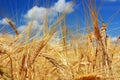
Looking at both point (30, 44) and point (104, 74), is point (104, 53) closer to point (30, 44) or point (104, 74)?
point (104, 74)

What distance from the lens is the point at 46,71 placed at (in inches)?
99.8

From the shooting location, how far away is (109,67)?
8.40 feet

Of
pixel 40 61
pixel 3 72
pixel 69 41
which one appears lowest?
pixel 3 72

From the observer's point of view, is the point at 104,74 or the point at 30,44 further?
the point at 104,74

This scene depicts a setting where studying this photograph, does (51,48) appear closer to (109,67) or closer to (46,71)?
(46,71)

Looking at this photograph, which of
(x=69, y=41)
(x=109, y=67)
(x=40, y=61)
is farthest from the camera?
(x=69, y=41)

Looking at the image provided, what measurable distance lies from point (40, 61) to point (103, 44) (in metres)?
0.55

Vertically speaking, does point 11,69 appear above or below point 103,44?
below

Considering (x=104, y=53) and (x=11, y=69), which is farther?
(x=104, y=53)

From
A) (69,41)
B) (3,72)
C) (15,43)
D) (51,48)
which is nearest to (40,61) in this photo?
(51,48)

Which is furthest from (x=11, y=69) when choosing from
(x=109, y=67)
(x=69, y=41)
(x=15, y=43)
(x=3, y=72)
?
(x=69, y=41)

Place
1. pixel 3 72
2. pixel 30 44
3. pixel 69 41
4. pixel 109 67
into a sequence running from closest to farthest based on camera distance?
pixel 3 72
pixel 30 44
pixel 109 67
pixel 69 41

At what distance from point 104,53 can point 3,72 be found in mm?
973

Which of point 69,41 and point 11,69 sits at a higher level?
point 69,41
